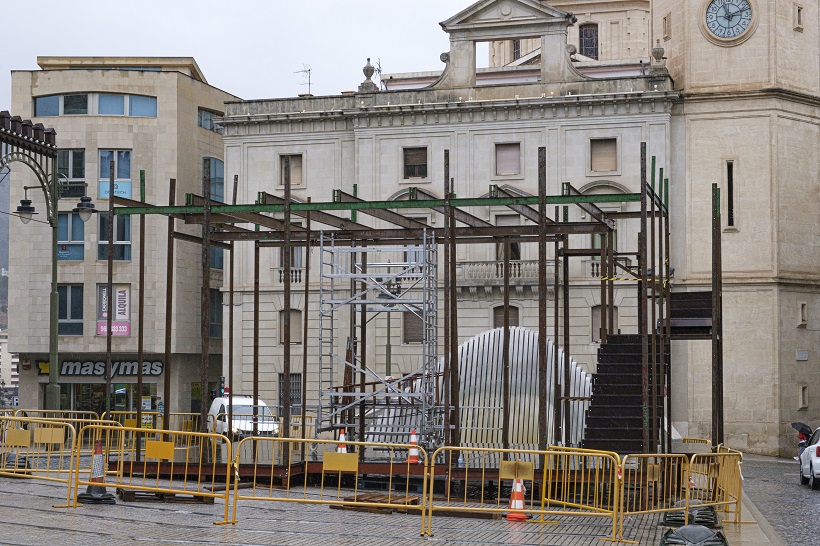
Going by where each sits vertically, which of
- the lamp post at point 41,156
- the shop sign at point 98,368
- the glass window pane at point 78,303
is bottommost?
the shop sign at point 98,368

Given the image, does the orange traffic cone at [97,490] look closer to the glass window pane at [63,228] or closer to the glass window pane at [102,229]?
the glass window pane at [102,229]

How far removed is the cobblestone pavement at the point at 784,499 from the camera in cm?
1883

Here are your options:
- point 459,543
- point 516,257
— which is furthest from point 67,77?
point 459,543

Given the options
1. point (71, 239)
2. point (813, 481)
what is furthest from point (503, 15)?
point (813, 481)

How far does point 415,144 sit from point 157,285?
39.1 feet

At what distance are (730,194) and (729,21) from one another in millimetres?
6286

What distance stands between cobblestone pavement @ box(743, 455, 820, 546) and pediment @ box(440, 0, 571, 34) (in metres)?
17.6

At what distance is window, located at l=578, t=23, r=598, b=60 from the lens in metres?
62.4

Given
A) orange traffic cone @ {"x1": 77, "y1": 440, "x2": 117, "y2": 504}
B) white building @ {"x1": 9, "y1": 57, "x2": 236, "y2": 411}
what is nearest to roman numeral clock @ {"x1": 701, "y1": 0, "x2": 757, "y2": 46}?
white building @ {"x1": 9, "y1": 57, "x2": 236, "y2": 411}

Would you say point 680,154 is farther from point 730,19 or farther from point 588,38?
point 588,38

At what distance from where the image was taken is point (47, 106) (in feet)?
163

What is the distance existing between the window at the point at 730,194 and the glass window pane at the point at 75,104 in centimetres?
2530

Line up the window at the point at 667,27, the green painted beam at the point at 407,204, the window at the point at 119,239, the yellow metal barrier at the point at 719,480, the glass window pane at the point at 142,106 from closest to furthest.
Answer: the yellow metal barrier at the point at 719,480 < the green painted beam at the point at 407,204 < the window at the point at 667,27 < the window at the point at 119,239 < the glass window pane at the point at 142,106

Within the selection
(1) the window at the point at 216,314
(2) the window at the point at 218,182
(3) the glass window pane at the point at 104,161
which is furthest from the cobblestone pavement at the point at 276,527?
(2) the window at the point at 218,182
